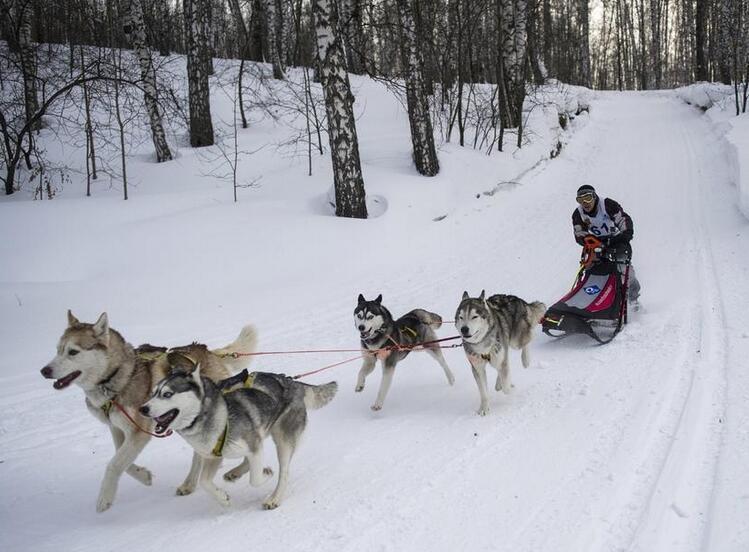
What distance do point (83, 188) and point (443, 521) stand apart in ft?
37.3

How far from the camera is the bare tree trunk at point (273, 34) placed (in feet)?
63.8

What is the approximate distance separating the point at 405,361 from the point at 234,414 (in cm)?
317

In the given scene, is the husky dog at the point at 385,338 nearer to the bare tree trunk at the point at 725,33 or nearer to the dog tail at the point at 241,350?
the dog tail at the point at 241,350

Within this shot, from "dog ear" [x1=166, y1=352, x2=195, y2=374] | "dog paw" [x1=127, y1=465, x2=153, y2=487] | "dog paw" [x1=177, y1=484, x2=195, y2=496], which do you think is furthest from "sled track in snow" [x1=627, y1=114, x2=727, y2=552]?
"dog paw" [x1=127, y1=465, x2=153, y2=487]

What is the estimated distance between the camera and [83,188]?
11852 mm

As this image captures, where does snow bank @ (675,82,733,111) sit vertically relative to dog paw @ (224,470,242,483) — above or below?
above

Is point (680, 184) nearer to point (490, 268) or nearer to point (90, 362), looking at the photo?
point (490, 268)


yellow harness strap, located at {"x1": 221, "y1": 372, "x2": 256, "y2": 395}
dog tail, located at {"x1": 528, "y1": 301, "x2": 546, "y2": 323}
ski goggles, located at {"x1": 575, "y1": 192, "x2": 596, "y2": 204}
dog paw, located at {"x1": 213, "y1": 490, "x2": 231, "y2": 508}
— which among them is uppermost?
ski goggles, located at {"x1": 575, "y1": 192, "x2": 596, "y2": 204}

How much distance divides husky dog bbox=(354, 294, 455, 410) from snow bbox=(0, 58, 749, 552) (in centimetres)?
26

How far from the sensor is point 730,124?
17344 millimetres

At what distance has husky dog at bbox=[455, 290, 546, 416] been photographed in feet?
15.9

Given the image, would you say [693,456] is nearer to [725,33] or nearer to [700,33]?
[725,33]

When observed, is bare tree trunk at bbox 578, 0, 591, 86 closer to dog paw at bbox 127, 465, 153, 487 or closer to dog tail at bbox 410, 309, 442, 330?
dog tail at bbox 410, 309, 442, 330

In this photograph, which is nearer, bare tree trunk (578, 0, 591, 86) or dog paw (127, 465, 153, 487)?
dog paw (127, 465, 153, 487)
